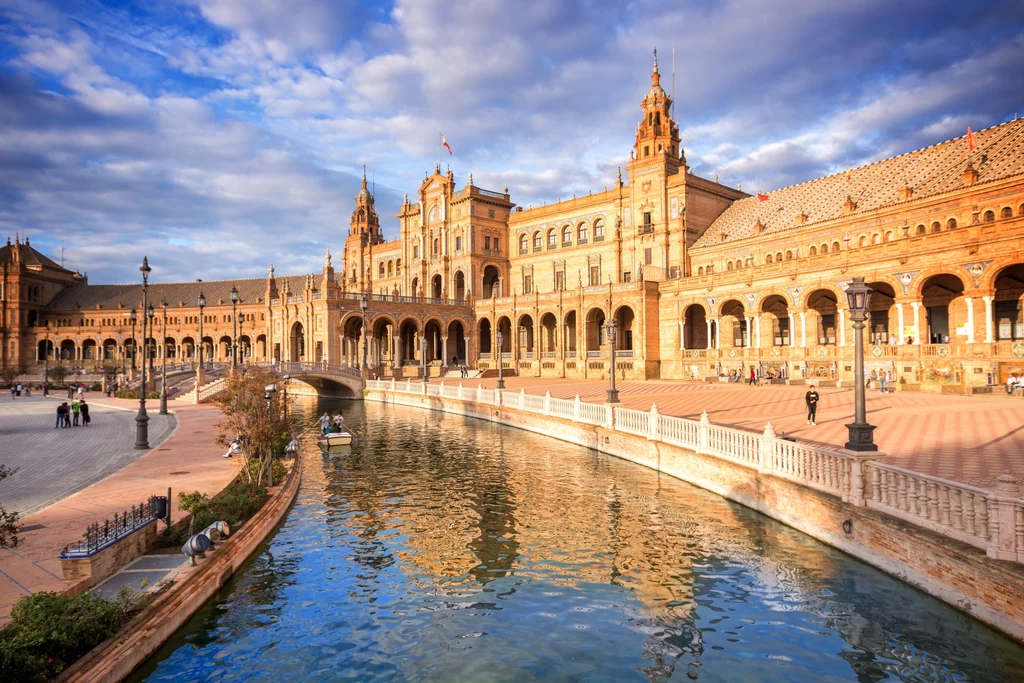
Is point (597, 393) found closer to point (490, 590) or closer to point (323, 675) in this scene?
point (490, 590)

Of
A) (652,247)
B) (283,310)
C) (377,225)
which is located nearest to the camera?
(652,247)

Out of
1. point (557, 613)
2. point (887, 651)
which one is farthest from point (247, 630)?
point (887, 651)

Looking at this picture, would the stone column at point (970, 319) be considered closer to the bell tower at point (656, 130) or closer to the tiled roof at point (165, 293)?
the bell tower at point (656, 130)

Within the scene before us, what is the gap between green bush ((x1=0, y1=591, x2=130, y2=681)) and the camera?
19.4 feet

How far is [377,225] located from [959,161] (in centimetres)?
6868

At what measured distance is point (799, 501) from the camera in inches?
484

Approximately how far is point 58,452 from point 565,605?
724 inches

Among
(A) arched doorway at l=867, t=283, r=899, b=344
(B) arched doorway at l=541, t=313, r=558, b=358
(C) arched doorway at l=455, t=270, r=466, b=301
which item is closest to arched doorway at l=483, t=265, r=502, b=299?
(C) arched doorway at l=455, t=270, r=466, b=301

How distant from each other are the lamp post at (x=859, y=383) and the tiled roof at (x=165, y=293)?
84.6m

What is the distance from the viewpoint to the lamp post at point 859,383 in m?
11.4

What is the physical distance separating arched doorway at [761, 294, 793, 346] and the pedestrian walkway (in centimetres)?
3475

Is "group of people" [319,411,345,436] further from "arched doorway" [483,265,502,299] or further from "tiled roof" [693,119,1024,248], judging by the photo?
"arched doorway" [483,265,502,299]

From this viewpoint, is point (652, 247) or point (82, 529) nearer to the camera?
point (82, 529)

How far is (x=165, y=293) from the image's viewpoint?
3686 inches
